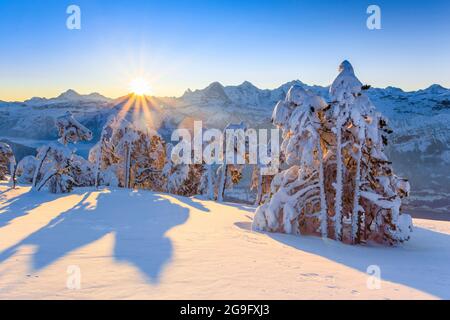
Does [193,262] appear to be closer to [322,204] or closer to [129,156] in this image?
[322,204]

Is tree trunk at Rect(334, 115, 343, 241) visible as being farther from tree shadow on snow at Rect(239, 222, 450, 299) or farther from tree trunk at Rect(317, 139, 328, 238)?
tree shadow on snow at Rect(239, 222, 450, 299)

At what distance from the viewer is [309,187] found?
14180 millimetres

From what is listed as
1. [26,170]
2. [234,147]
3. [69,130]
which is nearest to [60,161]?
[69,130]

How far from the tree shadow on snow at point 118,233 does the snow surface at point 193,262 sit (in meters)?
0.03

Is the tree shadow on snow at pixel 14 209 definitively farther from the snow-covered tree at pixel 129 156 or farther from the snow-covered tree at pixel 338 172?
the snow-covered tree at pixel 129 156

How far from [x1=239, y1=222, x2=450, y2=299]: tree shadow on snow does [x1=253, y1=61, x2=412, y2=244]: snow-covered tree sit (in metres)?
0.91

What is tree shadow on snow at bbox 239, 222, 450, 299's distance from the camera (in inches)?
291

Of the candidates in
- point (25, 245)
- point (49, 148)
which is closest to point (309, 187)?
point (25, 245)

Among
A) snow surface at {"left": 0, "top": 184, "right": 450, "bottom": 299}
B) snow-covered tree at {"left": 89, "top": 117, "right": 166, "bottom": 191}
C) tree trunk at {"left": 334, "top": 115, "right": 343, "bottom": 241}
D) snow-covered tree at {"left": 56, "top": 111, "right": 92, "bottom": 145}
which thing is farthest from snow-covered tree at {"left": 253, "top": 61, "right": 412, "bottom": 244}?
snow-covered tree at {"left": 89, "top": 117, "right": 166, "bottom": 191}

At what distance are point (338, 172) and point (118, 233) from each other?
8.23m

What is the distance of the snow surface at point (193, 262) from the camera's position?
5.79 metres
